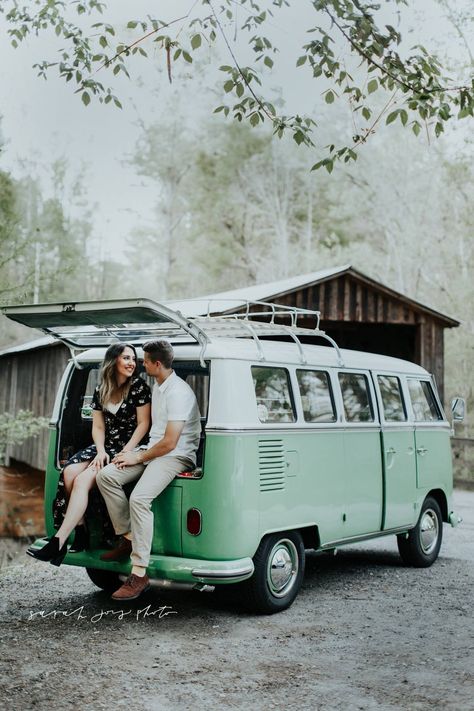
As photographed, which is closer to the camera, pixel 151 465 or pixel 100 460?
pixel 151 465

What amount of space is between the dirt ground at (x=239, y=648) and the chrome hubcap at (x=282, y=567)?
0.71ft

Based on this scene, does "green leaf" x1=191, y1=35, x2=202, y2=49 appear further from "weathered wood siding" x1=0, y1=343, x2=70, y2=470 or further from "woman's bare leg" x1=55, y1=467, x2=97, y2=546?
"weathered wood siding" x1=0, y1=343, x2=70, y2=470

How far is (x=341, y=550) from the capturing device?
10000 millimetres

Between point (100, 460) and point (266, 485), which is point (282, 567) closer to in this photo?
point (266, 485)

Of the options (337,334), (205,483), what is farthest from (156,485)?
(337,334)

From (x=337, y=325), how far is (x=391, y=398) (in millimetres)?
9189

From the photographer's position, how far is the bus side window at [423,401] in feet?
29.2

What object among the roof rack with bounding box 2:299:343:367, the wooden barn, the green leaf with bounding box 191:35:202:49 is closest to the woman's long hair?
the roof rack with bounding box 2:299:343:367

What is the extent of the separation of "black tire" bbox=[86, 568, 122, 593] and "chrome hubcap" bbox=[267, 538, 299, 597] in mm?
1577

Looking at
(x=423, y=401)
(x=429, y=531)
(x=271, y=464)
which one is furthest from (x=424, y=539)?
(x=271, y=464)

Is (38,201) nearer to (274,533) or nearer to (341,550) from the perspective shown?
(341,550)

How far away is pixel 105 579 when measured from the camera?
731 centimetres

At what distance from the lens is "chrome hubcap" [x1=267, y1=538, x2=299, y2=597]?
6516 millimetres

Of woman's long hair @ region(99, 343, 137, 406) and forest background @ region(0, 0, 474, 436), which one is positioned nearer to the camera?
woman's long hair @ region(99, 343, 137, 406)
